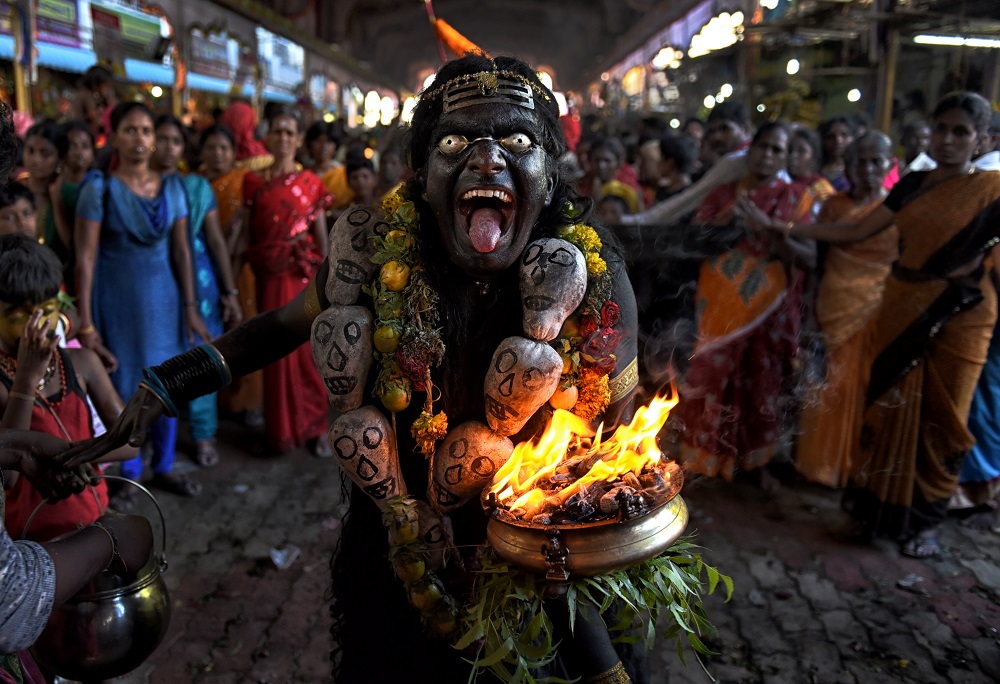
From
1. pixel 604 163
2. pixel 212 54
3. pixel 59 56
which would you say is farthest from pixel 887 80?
pixel 212 54

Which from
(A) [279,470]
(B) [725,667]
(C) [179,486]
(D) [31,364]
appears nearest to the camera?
(D) [31,364]

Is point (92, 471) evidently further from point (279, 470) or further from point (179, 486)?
point (279, 470)

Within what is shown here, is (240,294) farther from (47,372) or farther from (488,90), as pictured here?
(488,90)

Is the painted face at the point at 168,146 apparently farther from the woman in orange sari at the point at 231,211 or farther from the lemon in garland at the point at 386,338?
the lemon in garland at the point at 386,338

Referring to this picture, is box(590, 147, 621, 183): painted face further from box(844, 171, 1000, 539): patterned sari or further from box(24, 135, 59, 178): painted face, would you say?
box(24, 135, 59, 178): painted face

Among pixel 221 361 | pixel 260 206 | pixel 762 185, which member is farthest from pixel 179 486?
pixel 762 185

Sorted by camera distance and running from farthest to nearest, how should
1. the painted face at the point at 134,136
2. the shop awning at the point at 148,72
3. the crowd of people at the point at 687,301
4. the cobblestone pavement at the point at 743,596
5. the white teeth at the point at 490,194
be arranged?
the shop awning at the point at 148,72
the painted face at the point at 134,136
the cobblestone pavement at the point at 743,596
the crowd of people at the point at 687,301
the white teeth at the point at 490,194

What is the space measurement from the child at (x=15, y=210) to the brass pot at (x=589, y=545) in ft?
11.3

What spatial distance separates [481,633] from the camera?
62.7 inches

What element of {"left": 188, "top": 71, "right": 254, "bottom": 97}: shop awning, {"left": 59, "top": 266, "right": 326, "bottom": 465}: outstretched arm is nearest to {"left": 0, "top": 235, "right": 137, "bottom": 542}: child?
{"left": 59, "top": 266, "right": 326, "bottom": 465}: outstretched arm

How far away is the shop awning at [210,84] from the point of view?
15.1 m

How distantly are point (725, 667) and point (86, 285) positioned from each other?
13.5 feet

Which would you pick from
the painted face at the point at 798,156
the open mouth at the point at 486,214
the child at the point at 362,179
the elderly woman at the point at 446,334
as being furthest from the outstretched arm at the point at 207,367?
the painted face at the point at 798,156

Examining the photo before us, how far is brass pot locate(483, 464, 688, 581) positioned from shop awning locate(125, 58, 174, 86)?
13.8 meters
